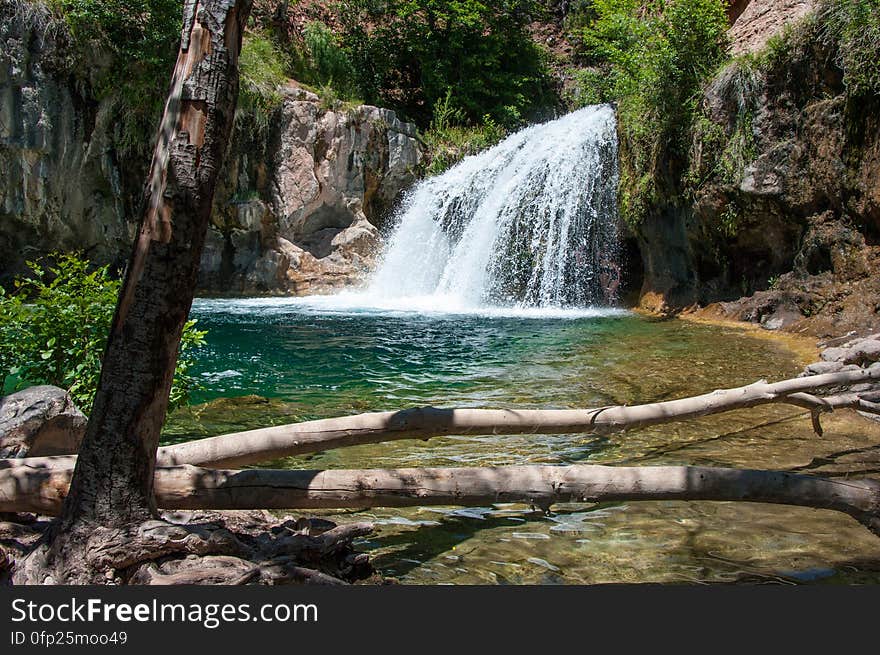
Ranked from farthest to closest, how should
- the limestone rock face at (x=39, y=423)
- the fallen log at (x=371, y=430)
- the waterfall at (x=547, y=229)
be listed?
the waterfall at (x=547, y=229) → the limestone rock face at (x=39, y=423) → the fallen log at (x=371, y=430)

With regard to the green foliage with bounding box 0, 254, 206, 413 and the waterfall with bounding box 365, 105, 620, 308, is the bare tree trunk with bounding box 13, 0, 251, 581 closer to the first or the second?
the green foliage with bounding box 0, 254, 206, 413

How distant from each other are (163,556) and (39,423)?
1704mm

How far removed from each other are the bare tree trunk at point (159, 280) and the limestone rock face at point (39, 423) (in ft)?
4.53

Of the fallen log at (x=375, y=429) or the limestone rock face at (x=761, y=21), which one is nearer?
the fallen log at (x=375, y=429)

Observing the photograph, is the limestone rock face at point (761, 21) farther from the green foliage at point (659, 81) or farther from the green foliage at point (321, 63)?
the green foliage at point (321, 63)

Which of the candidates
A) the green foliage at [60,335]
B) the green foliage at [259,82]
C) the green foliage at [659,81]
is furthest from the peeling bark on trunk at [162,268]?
the green foliage at [259,82]

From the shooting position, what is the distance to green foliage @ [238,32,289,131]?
1833 centimetres

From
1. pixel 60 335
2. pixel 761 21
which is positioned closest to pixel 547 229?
pixel 761 21

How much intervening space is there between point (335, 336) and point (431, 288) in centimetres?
724

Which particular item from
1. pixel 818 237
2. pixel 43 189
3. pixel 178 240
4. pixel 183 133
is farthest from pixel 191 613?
pixel 43 189

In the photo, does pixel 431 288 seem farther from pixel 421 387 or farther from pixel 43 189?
pixel 421 387

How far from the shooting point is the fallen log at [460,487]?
9.67ft

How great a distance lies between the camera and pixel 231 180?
18.7 metres

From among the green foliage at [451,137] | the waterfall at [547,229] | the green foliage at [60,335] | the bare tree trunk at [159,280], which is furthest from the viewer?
the green foliage at [451,137]
